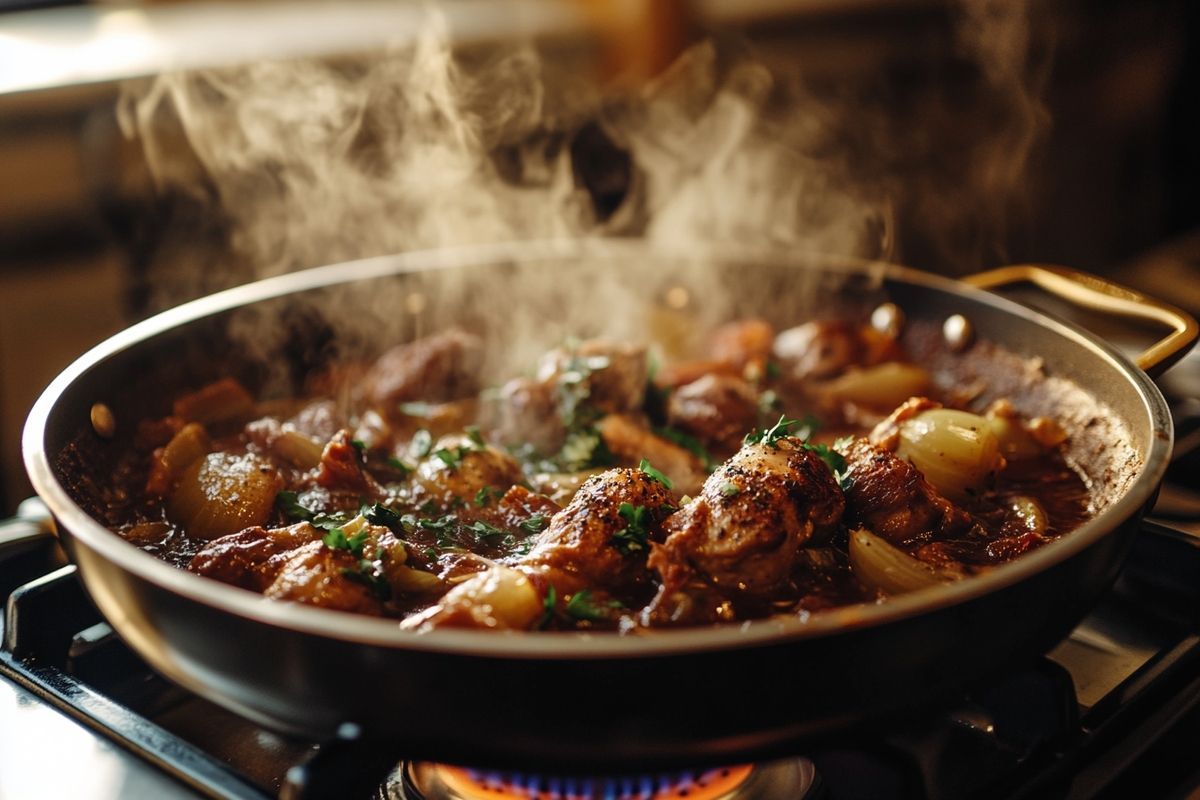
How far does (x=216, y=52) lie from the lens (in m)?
4.45

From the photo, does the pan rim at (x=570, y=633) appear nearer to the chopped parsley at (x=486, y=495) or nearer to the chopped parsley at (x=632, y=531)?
the chopped parsley at (x=632, y=531)

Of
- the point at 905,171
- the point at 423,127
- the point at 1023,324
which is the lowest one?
the point at 905,171

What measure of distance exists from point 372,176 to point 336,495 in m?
1.97

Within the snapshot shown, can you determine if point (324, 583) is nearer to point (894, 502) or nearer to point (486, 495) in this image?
point (486, 495)

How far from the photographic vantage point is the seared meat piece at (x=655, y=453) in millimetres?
2254

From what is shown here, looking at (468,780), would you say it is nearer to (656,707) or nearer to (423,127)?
(656,707)

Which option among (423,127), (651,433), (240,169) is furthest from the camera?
(240,169)

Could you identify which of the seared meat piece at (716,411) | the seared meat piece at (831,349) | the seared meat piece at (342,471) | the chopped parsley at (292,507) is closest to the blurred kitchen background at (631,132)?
the seared meat piece at (831,349)

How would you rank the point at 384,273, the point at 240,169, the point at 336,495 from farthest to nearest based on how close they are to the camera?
the point at 240,169 < the point at 384,273 < the point at 336,495

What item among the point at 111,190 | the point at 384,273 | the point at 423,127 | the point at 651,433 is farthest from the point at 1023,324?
the point at 111,190

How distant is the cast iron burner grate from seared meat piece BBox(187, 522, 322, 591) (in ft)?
0.81

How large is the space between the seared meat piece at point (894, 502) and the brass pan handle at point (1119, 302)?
0.50 meters

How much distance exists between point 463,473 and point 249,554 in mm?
490

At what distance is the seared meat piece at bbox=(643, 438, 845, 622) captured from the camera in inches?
62.7
